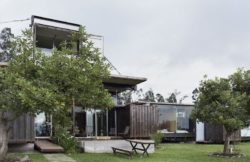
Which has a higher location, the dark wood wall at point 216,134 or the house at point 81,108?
the house at point 81,108

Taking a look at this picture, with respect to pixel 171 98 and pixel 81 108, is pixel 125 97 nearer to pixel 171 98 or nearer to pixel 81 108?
pixel 81 108

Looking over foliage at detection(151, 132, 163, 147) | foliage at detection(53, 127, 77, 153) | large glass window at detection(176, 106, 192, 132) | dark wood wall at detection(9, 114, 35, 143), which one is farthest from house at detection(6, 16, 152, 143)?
large glass window at detection(176, 106, 192, 132)

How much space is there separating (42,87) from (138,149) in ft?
22.4

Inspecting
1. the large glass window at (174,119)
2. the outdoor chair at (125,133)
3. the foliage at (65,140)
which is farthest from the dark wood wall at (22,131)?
the large glass window at (174,119)

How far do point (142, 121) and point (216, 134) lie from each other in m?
7.40

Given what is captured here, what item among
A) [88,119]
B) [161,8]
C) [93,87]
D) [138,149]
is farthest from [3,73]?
[88,119]

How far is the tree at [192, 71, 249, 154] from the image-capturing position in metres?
19.2

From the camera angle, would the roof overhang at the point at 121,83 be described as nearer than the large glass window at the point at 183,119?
Yes

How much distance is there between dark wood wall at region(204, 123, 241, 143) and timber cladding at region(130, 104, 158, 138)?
19.3 ft

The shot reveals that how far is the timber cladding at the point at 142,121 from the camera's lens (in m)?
24.6

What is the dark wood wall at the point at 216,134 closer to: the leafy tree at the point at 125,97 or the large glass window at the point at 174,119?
the large glass window at the point at 174,119

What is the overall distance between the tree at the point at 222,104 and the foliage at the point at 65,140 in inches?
234

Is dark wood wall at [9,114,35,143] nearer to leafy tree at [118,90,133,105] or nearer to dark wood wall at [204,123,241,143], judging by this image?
leafy tree at [118,90,133,105]

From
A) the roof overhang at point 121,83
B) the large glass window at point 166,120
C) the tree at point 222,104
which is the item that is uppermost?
the roof overhang at point 121,83
